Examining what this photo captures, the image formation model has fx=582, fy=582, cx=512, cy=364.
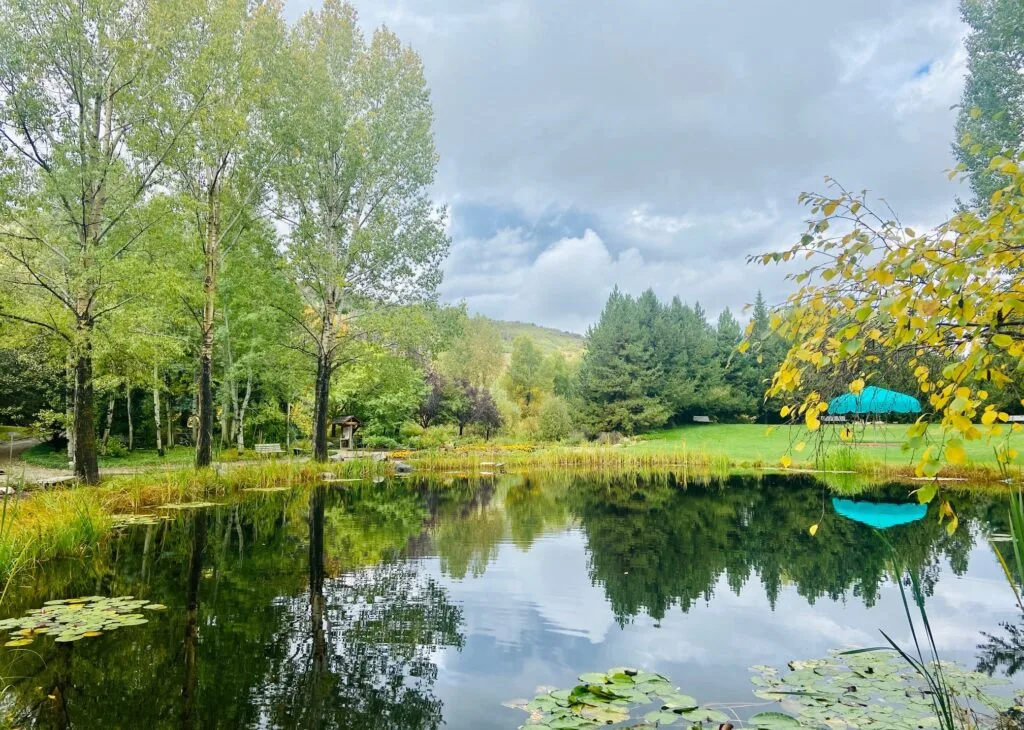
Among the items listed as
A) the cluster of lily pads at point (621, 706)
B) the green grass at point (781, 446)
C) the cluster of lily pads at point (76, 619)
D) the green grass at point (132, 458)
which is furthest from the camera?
the green grass at point (132, 458)

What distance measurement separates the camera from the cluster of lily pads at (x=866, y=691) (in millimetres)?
3377

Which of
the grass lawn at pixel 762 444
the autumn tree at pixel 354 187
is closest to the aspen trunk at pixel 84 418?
the autumn tree at pixel 354 187

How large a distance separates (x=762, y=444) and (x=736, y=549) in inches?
885

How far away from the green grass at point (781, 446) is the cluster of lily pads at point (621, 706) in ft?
5.99

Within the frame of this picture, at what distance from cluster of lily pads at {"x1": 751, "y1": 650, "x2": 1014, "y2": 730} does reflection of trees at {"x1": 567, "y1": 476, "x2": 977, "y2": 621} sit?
80 cm

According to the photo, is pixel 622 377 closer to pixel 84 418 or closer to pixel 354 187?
pixel 354 187

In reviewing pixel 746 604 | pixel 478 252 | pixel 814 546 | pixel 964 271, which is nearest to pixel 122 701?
pixel 964 271

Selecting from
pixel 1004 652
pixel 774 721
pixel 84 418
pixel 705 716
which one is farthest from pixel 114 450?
pixel 1004 652

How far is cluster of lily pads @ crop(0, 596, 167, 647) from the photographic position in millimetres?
4672

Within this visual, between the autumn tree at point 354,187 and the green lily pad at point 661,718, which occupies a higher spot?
the autumn tree at point 354,187

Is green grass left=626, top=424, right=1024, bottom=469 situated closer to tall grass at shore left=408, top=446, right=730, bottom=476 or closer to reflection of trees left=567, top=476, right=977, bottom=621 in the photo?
tall grass at shore left=408, top=446, right=730, bottom=476

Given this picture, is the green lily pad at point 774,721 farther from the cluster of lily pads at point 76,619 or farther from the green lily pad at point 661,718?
the cluster of lily pads at point 76,619

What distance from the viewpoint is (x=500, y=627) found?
561cm

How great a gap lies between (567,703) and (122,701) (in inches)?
112
